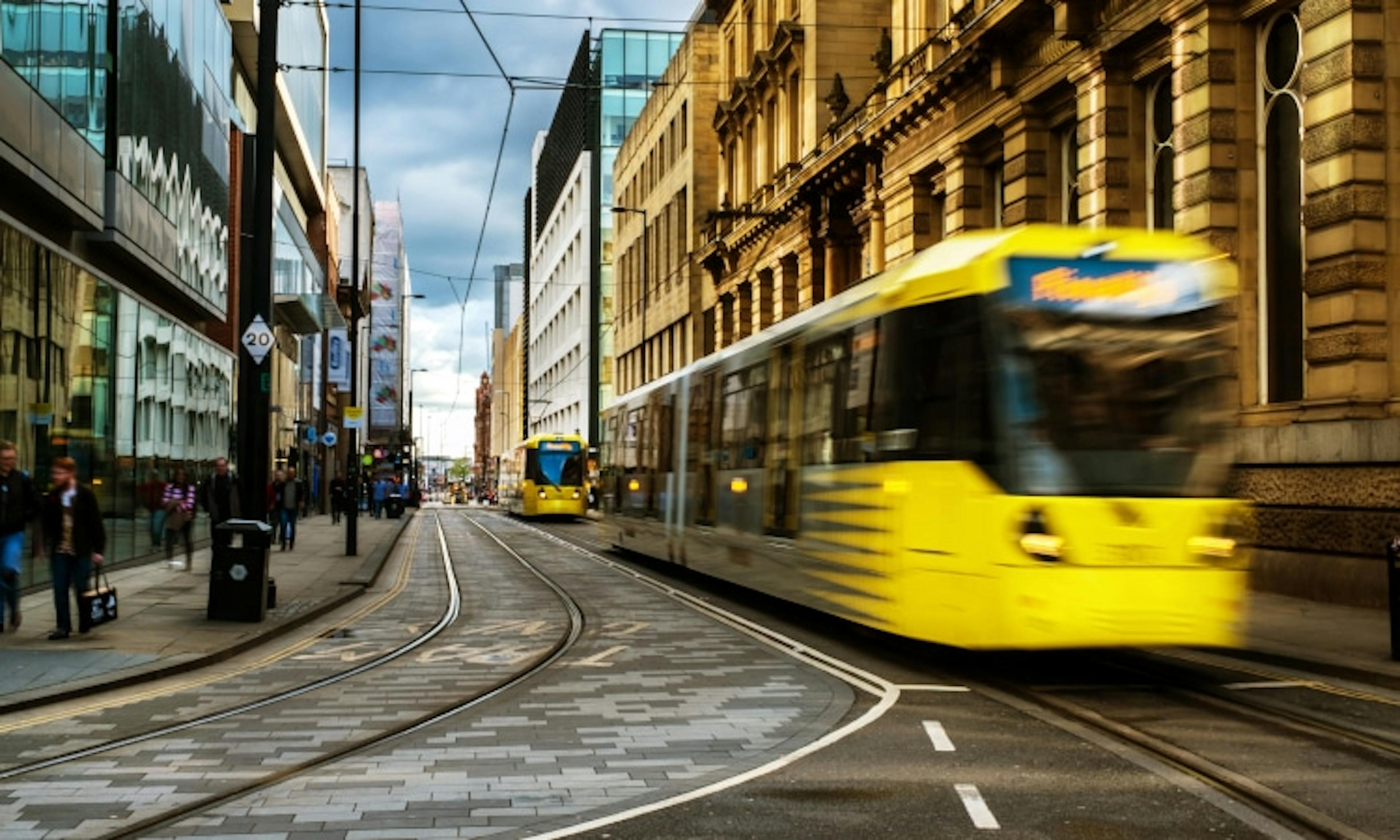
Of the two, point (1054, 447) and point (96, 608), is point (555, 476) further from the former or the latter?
point (1054, 447)

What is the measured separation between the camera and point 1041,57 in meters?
26.8

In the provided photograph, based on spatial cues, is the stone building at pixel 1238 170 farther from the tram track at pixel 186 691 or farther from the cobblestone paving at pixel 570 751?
the tram track at pixel 186 691

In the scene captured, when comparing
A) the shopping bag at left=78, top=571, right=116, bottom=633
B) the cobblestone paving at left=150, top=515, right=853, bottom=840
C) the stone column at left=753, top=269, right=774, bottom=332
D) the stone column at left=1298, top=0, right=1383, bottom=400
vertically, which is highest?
the stone column at left=753, top=269, right=774, bottom=332

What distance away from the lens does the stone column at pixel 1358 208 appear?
17969mm

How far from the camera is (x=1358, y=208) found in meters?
18.0

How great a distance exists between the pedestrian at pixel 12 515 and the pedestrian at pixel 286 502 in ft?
54.2

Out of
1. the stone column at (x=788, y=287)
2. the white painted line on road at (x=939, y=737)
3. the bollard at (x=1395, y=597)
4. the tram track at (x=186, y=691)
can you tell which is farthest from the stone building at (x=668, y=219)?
the white painted line on road at (x=939, y=737)

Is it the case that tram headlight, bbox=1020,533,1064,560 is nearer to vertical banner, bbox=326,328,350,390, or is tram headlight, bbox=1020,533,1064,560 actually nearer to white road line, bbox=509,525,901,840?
white road line, bbox=509,525,901,840

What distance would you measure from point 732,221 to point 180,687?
41733 mm

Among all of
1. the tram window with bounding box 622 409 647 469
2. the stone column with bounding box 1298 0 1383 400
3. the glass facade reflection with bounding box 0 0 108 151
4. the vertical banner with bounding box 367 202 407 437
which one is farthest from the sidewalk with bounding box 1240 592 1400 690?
the vertical banner with bounding box 367 202 407 437

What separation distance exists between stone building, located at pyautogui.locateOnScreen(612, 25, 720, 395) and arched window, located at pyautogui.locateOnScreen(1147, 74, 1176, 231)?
32810 millimetres

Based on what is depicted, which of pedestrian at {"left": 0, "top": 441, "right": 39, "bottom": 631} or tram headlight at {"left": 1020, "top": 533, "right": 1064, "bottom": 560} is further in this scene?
pedestrian at {"left": 0, "top": 441, "right": 39, "bottom": 631}

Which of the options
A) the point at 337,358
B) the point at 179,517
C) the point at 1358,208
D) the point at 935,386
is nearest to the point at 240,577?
the point at 935,386

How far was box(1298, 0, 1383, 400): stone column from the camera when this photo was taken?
707 inches
